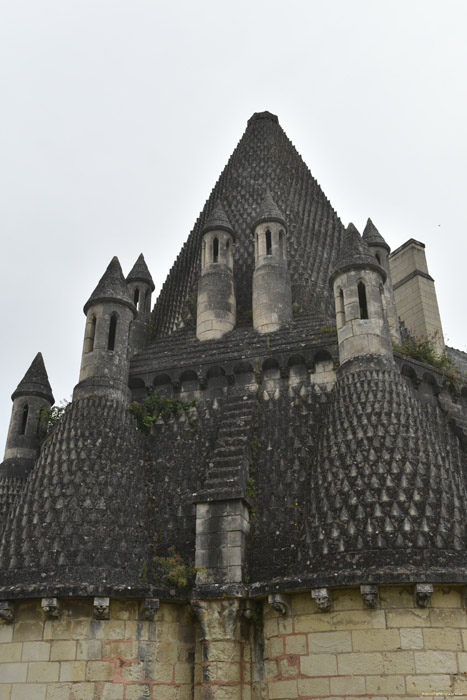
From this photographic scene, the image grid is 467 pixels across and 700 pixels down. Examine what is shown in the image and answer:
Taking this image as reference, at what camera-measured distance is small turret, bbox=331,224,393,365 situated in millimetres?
13312

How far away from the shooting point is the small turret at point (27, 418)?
1553 cm

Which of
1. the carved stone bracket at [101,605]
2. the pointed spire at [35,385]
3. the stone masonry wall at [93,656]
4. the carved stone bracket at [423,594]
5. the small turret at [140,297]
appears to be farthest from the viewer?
the small turret at [140,297]


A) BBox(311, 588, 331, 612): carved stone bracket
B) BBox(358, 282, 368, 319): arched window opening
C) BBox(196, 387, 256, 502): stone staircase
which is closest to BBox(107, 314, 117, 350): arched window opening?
BBox(196, 387, 256, 502): stone staircase

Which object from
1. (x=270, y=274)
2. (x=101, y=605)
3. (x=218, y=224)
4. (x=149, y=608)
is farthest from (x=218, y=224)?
(x=101, y=605)

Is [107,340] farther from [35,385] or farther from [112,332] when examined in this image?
[35,385]

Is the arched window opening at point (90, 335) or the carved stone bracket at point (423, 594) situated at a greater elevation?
the arched window opening at point (90, 335)

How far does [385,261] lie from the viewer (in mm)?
16922

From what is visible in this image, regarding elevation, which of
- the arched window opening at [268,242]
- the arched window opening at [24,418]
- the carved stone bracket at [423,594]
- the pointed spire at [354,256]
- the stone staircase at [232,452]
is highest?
the arched window opening at [268,242]

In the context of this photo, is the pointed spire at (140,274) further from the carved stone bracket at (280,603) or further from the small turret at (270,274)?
the carved stone bracket at (280,603)

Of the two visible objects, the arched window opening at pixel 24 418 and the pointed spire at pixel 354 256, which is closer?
the pointed spire at pixel 354 256

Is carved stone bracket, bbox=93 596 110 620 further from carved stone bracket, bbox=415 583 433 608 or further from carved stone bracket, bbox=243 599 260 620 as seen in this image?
carved stone bracket, bbox=415 583 433 608

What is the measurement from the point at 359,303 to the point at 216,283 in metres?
4.01

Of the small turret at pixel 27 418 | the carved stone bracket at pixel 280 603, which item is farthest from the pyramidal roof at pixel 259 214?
the carved stone bracket at pixel 280 603

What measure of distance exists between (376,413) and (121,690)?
19.5 ft
